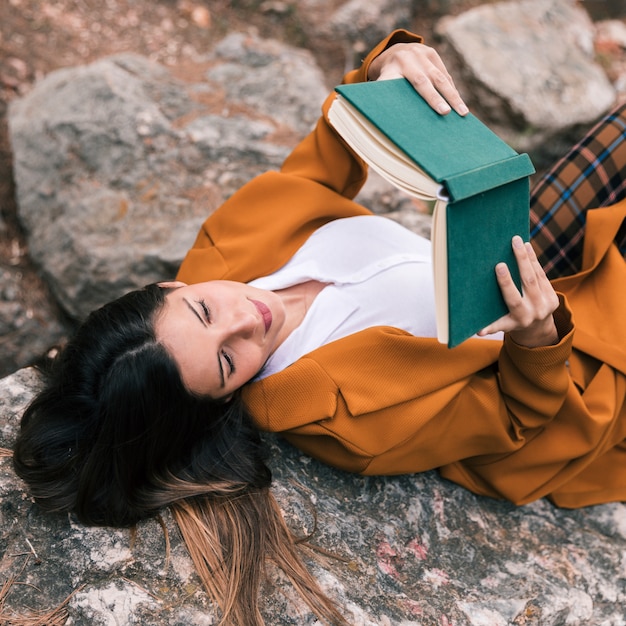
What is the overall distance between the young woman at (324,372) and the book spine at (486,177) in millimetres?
178

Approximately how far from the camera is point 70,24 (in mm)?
4324

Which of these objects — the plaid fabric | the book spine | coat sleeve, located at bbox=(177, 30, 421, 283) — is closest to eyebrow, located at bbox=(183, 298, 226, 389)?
coat sleeve, located at bbox=(177, 30, 421, 283)

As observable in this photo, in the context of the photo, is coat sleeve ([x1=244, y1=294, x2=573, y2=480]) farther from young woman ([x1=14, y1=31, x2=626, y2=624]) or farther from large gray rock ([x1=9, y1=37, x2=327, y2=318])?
large gray rock ([x1=9, y1=37, x2=327, y2=318])

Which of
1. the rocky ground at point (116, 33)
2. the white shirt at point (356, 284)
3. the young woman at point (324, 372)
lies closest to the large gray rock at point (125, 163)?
the rocky ground at point (116, 33)

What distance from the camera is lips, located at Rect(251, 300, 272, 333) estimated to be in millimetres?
1984

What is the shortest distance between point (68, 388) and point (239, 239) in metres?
0.83

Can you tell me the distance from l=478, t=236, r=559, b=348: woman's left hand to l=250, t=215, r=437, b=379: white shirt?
1.63 feet

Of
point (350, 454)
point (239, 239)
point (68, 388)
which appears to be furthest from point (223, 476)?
point (239, 239)

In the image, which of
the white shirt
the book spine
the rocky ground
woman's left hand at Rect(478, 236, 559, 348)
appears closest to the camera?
the book spine

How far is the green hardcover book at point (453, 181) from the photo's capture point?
4.87ft

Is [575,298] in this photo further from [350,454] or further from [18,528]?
[18,528]

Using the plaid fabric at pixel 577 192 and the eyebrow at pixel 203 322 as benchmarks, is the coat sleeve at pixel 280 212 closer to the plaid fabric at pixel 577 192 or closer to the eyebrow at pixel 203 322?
the eyebrow at pixel 203 322

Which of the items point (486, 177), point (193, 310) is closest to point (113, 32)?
point (193, 310)

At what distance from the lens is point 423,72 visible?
6.23 feet
